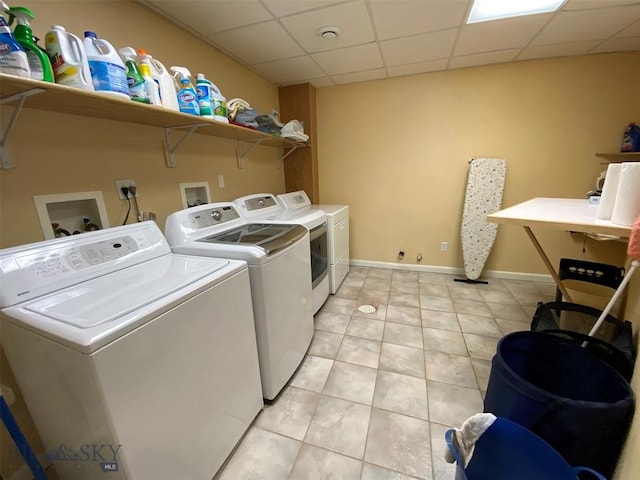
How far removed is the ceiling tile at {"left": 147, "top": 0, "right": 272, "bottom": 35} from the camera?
1528 millimetres

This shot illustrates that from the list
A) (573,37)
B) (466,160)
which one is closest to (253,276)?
(466,160)

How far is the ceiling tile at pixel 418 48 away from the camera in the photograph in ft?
6.59

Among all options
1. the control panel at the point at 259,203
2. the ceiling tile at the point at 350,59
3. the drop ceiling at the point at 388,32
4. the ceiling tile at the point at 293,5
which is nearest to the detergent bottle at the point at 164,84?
the drop ceiling at the point at 388,32

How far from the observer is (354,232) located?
11.3ft

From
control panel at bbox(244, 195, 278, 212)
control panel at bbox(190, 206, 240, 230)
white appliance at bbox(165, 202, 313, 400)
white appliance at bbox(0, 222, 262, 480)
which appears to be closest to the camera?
white appliance at bbox(0, 222, 262, 480)

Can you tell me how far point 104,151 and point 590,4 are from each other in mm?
3025

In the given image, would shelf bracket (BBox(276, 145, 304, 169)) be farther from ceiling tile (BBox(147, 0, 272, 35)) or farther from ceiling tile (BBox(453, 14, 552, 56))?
ceiling tile (BBox(453, 14, 552, 56))

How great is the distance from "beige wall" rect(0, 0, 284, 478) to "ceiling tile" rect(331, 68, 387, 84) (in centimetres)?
118

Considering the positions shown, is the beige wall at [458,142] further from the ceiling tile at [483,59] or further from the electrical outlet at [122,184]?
the electrical outlet at [122,184]

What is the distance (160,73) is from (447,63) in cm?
251

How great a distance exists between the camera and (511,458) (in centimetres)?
85

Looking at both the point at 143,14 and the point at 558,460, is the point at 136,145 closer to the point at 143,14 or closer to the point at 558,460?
the point at 143,14

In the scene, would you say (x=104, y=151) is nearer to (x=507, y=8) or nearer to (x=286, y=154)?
(x=286, y=154)

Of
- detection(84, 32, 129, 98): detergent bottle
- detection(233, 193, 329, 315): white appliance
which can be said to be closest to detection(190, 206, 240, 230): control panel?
detection(233, 193, 329, 315): white appliance
